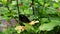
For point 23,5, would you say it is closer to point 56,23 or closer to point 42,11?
point 42,11

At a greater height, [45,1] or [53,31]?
[45,1]

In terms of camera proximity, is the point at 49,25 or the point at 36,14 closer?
the point at 49,25

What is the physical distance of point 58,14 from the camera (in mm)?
1636

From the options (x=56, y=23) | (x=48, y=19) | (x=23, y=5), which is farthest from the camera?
(x=23, y=5)

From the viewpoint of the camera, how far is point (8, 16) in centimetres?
178

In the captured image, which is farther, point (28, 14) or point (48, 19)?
point (28, 14)

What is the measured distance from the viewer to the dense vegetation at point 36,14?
155cm

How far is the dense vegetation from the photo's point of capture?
1548 mm

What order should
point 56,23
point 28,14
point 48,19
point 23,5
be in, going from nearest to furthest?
point 56,23, point 48,19, point 28,14, point 23,5

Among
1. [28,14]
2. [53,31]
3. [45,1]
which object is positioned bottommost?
[53,31]

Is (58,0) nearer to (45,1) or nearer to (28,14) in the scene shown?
(45,1)

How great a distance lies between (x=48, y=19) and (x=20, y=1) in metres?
0.45

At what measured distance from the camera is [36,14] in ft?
5.59

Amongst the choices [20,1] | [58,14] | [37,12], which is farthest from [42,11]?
[20,1]
